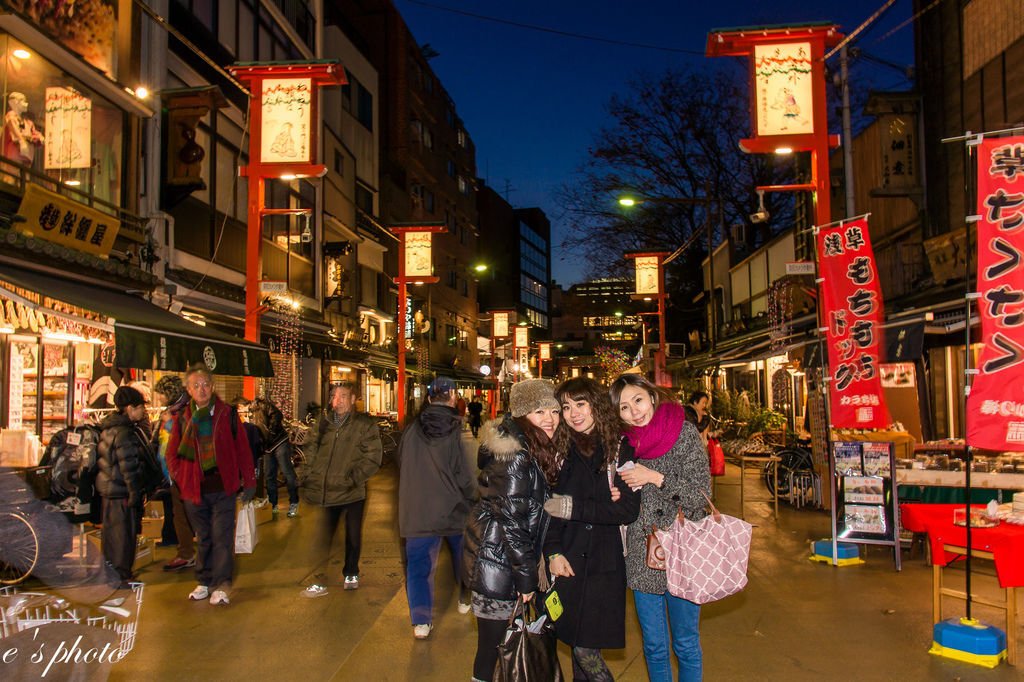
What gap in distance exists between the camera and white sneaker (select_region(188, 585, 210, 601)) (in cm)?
678

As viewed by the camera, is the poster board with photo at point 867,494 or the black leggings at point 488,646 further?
the poster board with photo at point 867,494

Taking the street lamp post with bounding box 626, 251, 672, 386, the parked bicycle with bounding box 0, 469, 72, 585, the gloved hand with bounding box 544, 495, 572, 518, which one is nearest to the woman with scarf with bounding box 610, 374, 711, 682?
the gloved hand with bounding box 544, 495, 572, 518

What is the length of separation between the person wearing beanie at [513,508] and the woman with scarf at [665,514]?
0.45 meters

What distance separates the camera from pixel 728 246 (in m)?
28.6

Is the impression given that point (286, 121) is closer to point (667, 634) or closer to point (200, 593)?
point (200, 593)

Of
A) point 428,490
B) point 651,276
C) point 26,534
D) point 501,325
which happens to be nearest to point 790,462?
point 428,490

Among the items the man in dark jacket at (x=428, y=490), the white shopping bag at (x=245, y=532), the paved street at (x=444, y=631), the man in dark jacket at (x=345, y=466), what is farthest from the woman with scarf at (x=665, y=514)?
the white shopping bag at (x=245, y=532)

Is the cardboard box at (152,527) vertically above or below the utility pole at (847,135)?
below

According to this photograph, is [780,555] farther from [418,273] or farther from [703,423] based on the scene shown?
[418,273]

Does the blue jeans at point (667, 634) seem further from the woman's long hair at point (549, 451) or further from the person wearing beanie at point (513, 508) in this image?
the woman's long hair at point (549, 451)

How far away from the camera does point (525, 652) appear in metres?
3.75

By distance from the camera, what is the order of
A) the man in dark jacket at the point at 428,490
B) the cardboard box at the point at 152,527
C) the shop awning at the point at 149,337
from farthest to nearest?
the cardboard box at the point at 152,527, the shop awning at the point at 149,337, the man in dark jacket at the point at 428,490

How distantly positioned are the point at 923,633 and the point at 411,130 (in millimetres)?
38933

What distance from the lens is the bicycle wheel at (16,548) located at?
23.1ft
